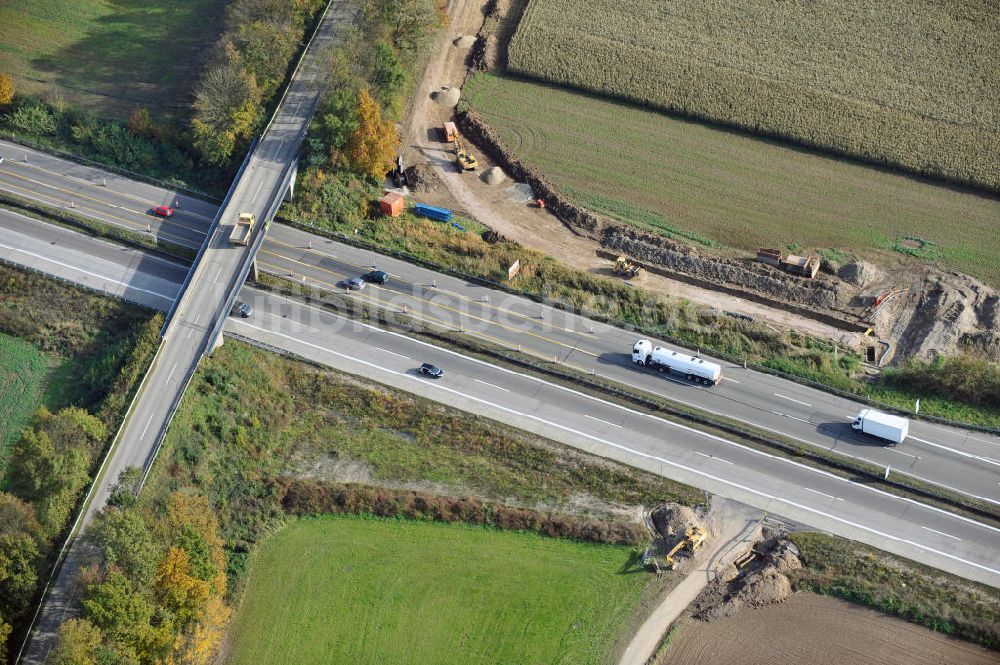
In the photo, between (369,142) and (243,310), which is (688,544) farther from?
(369,142)

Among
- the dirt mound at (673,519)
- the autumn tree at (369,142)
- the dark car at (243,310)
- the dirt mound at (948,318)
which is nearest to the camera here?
the dirt mound at (673,519)

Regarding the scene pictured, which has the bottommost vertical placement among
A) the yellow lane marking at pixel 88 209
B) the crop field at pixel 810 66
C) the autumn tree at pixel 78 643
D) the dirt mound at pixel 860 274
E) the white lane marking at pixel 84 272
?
the autumn tree at pixel 78 643

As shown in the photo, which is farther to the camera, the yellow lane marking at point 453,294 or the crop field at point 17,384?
the yellow lane marking at point 453,294

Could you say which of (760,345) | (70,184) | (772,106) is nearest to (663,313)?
(760,345)

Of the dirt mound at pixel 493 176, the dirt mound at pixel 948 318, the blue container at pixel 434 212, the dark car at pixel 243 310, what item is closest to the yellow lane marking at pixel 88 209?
the dark car at pixel 243 310

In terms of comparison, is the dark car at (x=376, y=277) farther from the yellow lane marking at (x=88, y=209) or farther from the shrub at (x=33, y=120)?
the shrub at (x=33, y=120)

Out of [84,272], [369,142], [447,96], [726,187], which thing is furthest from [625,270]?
[84,272]

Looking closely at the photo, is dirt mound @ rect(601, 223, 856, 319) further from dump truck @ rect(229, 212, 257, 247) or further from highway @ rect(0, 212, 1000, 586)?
dump truck @ rect(229, 212, 257, 247)

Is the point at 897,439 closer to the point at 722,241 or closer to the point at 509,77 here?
the point at 722,241
